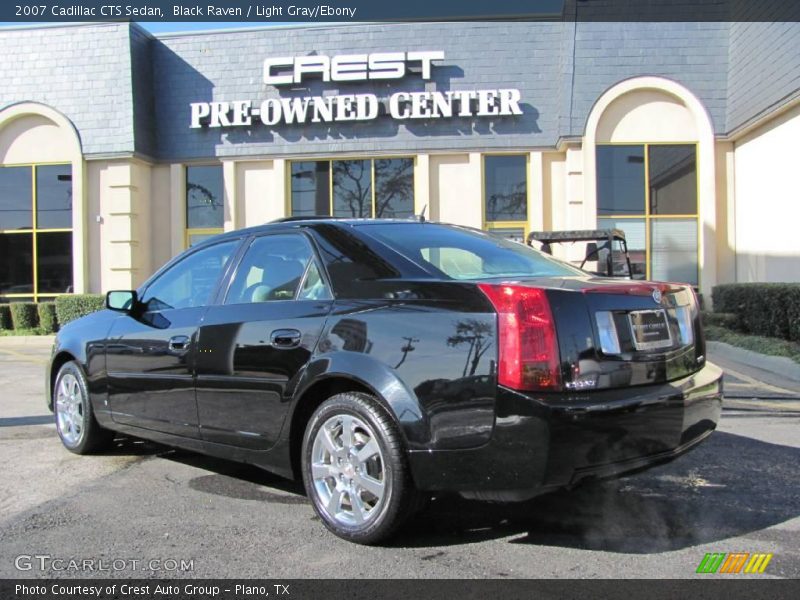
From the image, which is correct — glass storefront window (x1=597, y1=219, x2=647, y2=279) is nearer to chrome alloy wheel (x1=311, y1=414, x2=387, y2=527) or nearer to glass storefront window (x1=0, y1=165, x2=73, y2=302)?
glass storefront window (x1=0, y1=165, x2=73, y2=302)

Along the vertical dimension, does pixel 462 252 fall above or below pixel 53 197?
below

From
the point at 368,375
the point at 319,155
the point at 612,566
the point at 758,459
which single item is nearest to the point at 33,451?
the point at 368,375

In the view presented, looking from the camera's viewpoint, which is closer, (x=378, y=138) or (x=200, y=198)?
(x=378, y=138)

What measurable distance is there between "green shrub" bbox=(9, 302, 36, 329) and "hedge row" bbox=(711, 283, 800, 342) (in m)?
15.1

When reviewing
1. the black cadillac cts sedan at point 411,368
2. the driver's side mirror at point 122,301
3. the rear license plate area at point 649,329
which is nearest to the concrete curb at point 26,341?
the driver's side mirror at point 122,301

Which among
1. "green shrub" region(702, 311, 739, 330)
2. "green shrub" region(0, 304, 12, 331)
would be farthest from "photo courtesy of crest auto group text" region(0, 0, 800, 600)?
"green shrub" region(0, 304, 12, 331)

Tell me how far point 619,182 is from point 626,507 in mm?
12731

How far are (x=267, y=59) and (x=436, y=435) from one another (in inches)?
595

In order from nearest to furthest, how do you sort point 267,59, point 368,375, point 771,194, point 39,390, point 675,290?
point 368,375 < point 675,290 < point 39,390 < point 771,194 < point 267,59

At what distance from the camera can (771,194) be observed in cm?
1403

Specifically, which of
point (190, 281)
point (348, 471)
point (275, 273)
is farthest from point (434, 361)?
point (190, 281)

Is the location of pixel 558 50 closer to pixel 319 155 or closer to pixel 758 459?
pixel 319 155

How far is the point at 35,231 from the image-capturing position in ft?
56.9

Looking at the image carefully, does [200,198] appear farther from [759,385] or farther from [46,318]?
[759,385]
